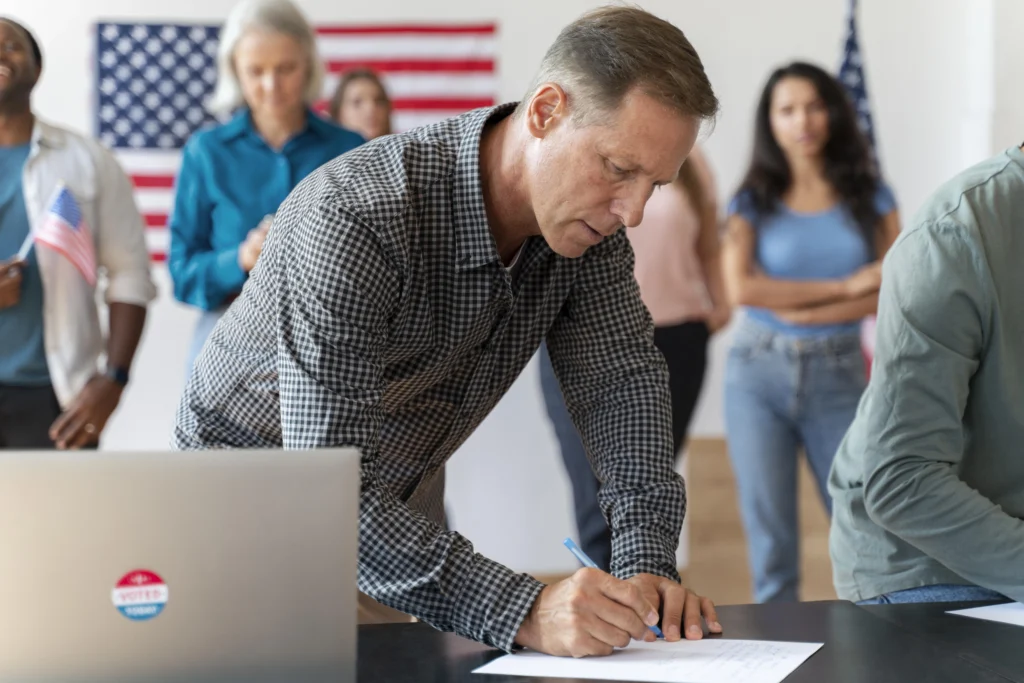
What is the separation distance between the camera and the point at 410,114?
3979mm

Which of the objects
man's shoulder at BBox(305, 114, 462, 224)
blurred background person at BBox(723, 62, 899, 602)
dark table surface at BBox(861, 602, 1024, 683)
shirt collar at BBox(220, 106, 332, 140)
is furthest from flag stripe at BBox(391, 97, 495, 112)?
dark table surface at BBox(861, 602, 1024, 683)

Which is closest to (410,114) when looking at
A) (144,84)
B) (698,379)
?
(144,84)

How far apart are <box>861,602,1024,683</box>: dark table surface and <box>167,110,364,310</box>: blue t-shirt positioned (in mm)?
1670

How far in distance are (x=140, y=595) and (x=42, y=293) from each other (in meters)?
1.73

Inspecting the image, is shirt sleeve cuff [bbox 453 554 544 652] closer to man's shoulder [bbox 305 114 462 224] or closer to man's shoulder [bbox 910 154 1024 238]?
man's shoulder [bbox 305 114 462 224]

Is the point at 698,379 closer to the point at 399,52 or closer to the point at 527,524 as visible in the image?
the point at 527,524

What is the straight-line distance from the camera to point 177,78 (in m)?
3.84

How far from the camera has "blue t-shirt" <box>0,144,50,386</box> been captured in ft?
7.93

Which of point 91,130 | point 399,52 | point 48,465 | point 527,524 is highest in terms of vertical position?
point 399,52

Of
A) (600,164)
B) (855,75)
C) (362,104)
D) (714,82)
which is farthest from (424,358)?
(855,75)

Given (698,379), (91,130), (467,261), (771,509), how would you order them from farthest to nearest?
(91,130), (698,379), (771,509), (467,261)

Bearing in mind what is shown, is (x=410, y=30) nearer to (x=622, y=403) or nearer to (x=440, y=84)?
(x=440, y=84)

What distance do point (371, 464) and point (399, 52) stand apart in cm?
291

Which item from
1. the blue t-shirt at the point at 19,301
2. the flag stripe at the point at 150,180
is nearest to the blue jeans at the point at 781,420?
the blue t-shirt at the point at 19,301
